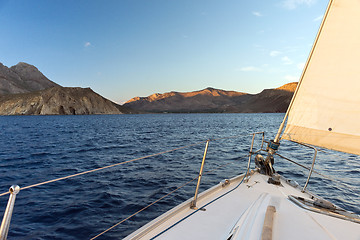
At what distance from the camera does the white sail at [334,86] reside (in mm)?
3488

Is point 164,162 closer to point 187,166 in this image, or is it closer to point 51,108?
point 187,166

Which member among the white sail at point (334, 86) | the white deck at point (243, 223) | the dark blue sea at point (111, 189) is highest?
the white sail at point (334, 86)

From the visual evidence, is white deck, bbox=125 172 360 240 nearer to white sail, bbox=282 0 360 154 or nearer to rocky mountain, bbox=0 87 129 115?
white sail, bbox=282 0 360 154

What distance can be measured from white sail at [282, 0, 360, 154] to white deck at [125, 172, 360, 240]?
Result: 69.3 inches

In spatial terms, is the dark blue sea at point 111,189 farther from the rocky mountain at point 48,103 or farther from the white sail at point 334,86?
the rocky mountain at point 48,103

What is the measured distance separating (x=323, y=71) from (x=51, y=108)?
532ft

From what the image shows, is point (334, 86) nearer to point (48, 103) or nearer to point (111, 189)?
point (111, 189)

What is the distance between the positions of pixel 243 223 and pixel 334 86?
3262 mm

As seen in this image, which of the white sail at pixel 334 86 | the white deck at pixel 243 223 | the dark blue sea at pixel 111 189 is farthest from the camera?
the dark blue sea at pixel 111 189

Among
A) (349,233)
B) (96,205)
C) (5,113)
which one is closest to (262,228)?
(349,233)

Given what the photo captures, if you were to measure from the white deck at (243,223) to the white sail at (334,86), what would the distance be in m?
1.76

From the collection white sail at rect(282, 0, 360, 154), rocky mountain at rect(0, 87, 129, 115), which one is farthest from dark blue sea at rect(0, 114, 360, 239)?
rocky mountain at rect(0, 87, 129, 115)

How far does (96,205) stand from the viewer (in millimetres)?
6516

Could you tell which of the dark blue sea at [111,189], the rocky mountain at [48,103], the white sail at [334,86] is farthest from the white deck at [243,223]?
the rocky mountain at [48,103]
